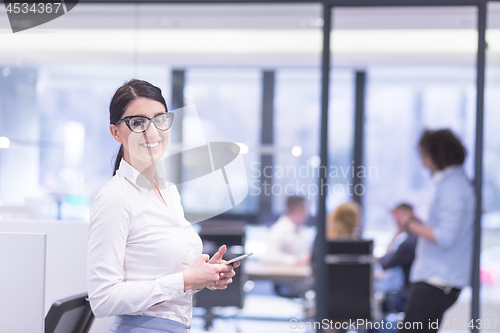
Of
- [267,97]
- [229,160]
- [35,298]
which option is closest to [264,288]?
[267,97]

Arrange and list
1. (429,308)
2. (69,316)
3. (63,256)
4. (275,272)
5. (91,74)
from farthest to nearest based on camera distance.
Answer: (275,272), (91,74), (429,308), (63,256), (69,316)

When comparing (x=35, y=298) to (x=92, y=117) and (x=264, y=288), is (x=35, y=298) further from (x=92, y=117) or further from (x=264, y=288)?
(x=264, y=288)

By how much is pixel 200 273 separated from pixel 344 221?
8.94 feet

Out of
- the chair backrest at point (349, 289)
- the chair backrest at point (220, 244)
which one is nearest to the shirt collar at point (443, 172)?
the chair backrest at point (349, 289)

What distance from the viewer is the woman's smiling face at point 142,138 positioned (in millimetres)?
1463

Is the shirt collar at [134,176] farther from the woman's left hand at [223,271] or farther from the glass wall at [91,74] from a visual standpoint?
the glass wall at [91,74]

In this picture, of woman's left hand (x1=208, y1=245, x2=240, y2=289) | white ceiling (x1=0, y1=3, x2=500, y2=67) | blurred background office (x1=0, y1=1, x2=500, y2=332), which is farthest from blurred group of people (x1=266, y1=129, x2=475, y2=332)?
woman's left hand (x1=208, y1=245, x2=240, y2=289)

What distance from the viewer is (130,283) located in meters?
1.31

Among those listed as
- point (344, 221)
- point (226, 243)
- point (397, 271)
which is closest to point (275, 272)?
point (226, 243)

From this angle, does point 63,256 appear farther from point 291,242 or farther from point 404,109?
point 404,109

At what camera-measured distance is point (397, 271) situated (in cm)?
408

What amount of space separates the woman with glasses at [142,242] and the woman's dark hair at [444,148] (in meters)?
1.82

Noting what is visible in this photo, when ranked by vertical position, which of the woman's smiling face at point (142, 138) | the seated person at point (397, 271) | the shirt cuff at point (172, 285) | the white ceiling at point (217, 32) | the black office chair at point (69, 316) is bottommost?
the seated person at point (397, 271)

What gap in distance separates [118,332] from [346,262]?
2342 millimetres
